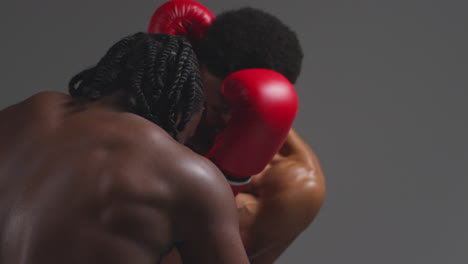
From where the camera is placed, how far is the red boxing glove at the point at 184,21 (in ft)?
4.61

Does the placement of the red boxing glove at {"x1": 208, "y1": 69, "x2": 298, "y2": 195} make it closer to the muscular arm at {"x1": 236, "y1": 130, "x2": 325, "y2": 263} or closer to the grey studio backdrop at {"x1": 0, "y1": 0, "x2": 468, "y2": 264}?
the muscular arm at {"x1": 236, "y1": 130, "x2": 325, "y2": 263}

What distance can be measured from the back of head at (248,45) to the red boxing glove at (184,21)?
62mm

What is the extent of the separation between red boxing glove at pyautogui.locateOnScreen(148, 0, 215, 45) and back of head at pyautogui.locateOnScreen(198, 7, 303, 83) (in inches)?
2.4

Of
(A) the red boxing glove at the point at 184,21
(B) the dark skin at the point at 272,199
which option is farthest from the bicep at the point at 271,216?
(A) the red boxing glove at the point at 184,21

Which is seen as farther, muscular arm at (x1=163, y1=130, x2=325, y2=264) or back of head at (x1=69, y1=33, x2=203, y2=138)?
muscular arm at (x1=163, y1=130, x2=325, y2=264)

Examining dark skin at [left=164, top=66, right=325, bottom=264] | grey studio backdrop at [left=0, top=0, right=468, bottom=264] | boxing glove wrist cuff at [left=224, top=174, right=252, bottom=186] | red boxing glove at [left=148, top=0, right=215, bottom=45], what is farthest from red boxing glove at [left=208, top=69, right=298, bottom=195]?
grey studio backdrop at [left=0, top=0, right=468, bottom=264]

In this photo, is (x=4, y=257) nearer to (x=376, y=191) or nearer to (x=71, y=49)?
(x=71, y=49)

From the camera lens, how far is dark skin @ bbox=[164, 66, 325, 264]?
1.37 meters

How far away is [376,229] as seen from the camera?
2.46 metres

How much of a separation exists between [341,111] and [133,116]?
1625 millimetres

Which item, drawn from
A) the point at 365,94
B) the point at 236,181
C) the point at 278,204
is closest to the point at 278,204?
the point at 278,204

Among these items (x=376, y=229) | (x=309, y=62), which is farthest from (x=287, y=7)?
(x=376, y=229)

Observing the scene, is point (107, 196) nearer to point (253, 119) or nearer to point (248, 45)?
point (253, 119)

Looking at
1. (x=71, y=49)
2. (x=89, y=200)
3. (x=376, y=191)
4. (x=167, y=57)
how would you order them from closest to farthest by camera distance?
(x=89, y=200) → (x=167, y=57) → (x=71, y=49) → (x=376, y=191)
